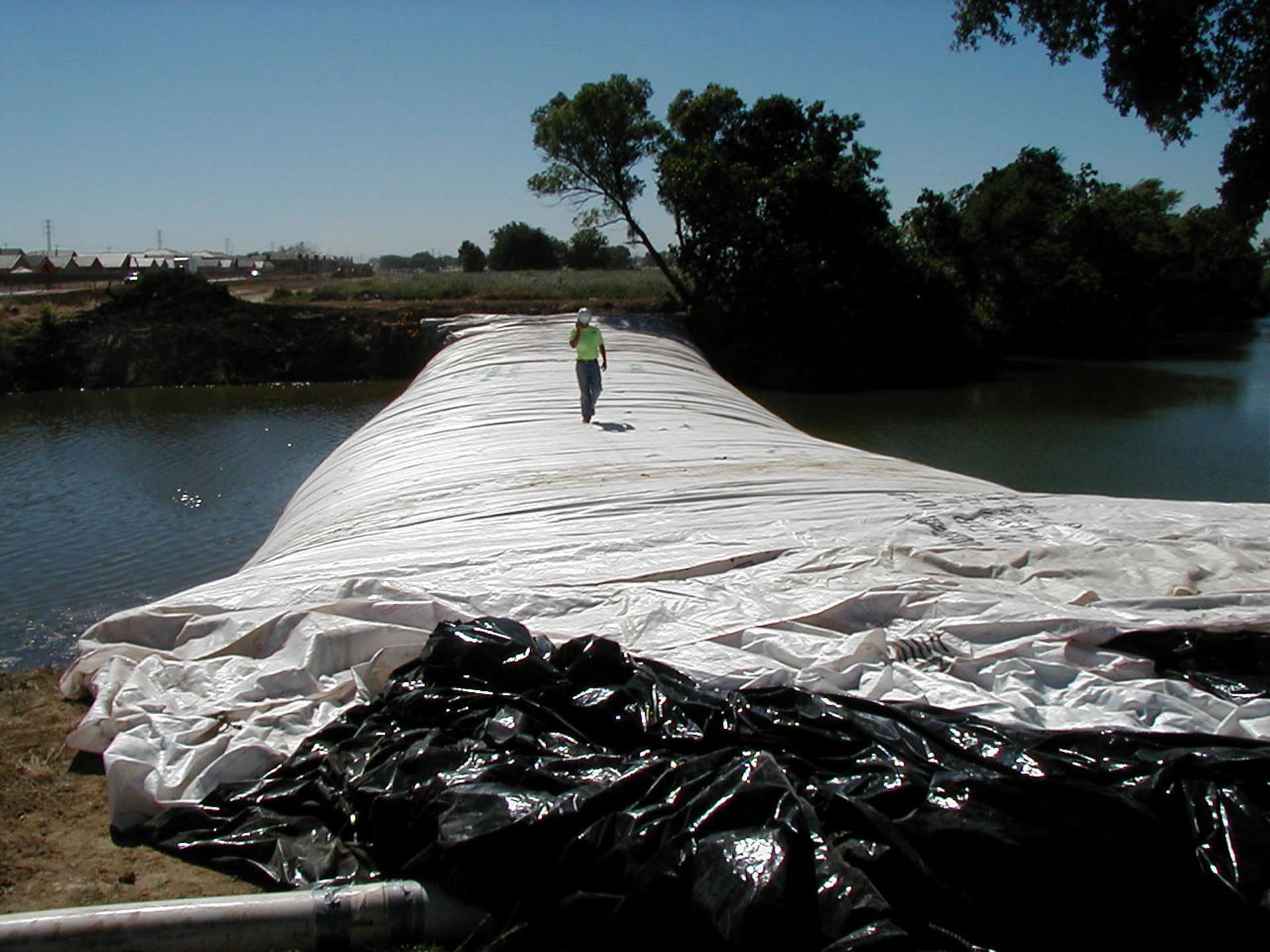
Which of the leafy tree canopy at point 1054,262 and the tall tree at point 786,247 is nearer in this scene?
the tall tree at point 786,247

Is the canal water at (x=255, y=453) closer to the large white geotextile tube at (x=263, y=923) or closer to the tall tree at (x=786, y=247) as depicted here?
the tall tree at (x=786, y=247)

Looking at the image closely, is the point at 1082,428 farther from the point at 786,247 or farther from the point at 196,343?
the point at 196,343

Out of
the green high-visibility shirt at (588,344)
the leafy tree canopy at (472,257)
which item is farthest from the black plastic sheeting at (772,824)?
the leafy tree canopy at (472,257)

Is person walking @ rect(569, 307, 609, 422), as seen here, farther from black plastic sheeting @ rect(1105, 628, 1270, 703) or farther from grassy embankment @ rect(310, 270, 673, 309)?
grassy embankment @ rect(310, 270, 673, 309)

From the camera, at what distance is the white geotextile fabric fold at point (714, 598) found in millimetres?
3475

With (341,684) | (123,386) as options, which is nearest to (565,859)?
(341,684)

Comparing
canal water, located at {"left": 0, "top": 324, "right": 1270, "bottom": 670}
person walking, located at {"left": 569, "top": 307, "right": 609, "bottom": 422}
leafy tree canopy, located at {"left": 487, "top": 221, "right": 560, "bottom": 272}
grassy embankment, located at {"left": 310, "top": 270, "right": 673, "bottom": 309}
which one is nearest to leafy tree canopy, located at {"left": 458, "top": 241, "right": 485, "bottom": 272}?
leafy tree canopy, located at {"left": 487, "top": 221, "right": 560, "bottom": 272}

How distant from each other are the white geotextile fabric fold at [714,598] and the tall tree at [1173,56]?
9946mm

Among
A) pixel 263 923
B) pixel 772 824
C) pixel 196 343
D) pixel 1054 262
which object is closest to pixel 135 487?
pixel 263 923

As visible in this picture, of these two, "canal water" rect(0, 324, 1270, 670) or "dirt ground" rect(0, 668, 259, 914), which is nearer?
"dirt ground" rect(0, 668, 259, 914)

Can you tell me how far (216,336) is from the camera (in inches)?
854

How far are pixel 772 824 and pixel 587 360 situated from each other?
7.27 m

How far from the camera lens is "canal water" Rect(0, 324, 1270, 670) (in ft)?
28.6

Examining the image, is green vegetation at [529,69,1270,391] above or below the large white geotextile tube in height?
above
